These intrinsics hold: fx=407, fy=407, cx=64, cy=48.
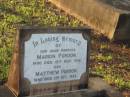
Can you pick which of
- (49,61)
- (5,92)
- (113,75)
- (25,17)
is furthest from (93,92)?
(25,17)

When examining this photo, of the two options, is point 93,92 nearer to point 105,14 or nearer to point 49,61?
point 49,61

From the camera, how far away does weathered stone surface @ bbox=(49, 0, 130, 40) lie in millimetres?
6953

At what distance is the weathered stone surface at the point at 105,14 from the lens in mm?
6953

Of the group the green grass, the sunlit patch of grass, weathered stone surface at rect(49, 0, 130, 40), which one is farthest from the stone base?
weathered stone surface at rect(49, 0, 130, 40)

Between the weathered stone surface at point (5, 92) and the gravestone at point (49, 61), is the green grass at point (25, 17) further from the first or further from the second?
the gravestone at point (49, 61)

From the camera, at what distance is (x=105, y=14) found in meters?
7.32

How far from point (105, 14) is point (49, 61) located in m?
3.67

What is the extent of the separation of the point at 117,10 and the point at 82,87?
319 cm

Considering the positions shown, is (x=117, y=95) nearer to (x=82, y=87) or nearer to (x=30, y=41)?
(x=82, y=87)

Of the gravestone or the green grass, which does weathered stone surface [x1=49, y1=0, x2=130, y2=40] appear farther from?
the gravestone

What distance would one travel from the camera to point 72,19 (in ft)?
26.3

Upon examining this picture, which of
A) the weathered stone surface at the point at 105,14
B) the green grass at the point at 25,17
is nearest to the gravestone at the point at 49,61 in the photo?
the green grass at the point at 25,17

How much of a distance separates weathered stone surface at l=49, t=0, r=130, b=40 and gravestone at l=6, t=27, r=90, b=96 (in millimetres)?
2987

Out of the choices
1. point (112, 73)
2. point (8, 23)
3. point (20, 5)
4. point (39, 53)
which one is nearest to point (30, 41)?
point (39, 53)
